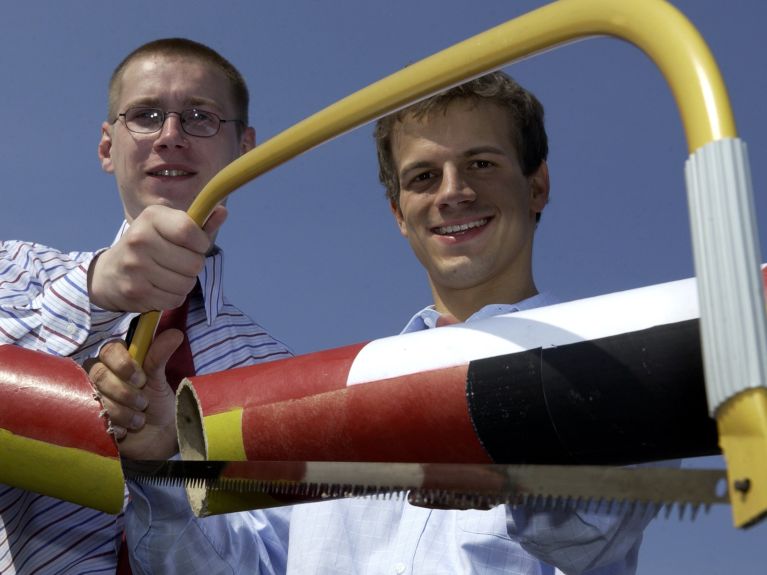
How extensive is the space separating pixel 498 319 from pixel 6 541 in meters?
1.39

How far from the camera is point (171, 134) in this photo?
11.5 feet

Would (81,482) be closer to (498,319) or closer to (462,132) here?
(498,319)

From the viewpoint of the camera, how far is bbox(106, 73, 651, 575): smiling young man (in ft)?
8.37

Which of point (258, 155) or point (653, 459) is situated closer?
point (653, 459)

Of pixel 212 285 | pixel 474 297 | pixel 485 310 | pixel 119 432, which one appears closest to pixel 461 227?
pixel 474 297

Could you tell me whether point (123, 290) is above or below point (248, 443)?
above

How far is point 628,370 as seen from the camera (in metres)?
1.66

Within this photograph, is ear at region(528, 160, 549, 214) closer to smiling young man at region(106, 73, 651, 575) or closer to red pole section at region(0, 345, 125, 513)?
smiling young man at region(106, 73, 651, 575)

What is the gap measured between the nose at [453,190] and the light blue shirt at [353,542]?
42 centimetres

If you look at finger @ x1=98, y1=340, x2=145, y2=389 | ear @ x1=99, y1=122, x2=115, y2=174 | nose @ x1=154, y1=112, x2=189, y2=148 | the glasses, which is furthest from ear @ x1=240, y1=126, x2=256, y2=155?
finger @ x1=98, y1=340, x2=145, y2=389

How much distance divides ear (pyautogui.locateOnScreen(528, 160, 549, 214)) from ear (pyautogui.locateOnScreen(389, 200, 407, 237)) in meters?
0.47

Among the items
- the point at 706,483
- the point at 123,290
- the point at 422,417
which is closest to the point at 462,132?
the point at 123,290

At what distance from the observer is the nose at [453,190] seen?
128 inches

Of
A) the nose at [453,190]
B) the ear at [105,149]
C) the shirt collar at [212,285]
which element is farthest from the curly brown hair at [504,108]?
the ear at [105,149]
